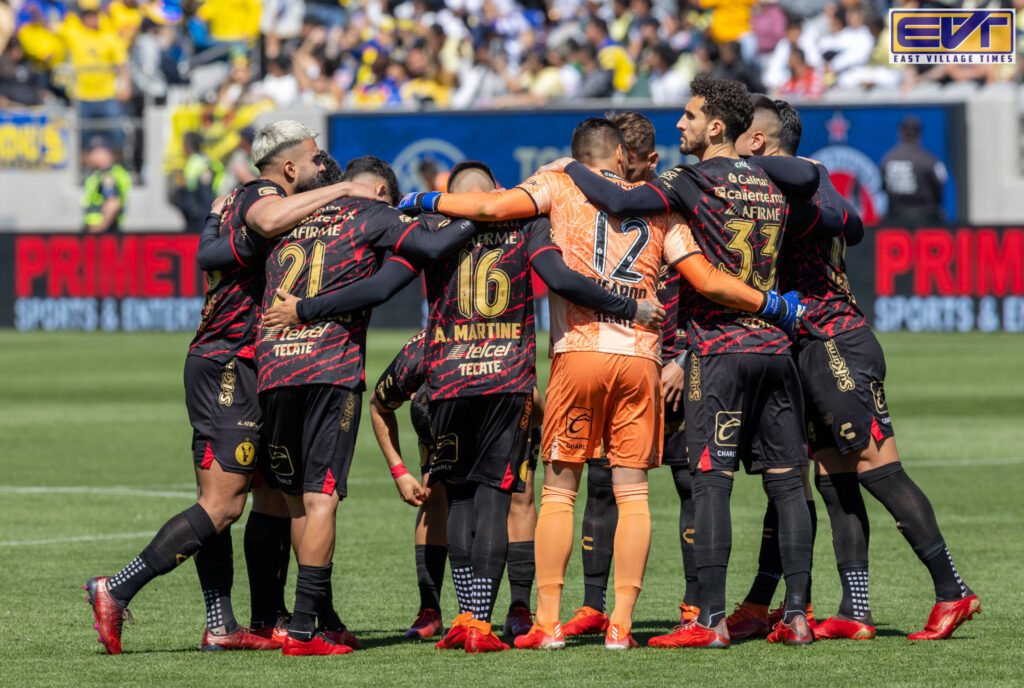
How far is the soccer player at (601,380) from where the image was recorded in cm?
670

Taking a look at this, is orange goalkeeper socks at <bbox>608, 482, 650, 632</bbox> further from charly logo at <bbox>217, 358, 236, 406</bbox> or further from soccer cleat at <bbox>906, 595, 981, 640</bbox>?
charly logo at <bbox>217, 358, 236, 406</bbox>

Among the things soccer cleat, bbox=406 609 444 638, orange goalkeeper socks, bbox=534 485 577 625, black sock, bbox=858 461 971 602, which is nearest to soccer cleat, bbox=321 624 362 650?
soccer cleat, bbox=406 609 444 638

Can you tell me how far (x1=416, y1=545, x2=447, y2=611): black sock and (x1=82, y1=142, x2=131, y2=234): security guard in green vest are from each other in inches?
873

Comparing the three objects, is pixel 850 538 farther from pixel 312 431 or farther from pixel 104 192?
pixel 104 192

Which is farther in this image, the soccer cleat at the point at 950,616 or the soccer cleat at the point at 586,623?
the soccer cleat at the point at 586,623

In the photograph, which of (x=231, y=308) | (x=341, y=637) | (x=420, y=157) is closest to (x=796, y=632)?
(x=341, y=637)

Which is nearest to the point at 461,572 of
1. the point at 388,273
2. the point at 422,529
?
the point at 422,529

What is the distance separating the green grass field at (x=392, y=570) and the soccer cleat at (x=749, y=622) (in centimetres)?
34

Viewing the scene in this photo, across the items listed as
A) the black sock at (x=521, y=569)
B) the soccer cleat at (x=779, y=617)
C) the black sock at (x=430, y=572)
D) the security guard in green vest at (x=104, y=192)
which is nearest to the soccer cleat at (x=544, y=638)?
the black sock at (x=521, y=569)

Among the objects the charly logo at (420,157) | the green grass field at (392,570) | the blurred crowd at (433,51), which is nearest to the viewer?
the green grass field at (392,570)

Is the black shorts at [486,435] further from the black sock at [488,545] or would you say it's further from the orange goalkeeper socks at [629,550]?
the orange goalkeeper socks at [629,550]

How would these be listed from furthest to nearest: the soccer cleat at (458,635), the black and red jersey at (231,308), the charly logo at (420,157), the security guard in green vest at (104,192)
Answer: the security guard in green vest at (104,192) < the charly logo at (420,157) < the black and red jersey at (231,308) < the soccer cleat at (458,635)

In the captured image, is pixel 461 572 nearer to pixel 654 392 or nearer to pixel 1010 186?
pixel 654 392

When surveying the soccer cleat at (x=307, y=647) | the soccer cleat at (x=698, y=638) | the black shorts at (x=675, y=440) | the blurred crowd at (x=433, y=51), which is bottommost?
the soccer cleat at (x=307, y=647)
